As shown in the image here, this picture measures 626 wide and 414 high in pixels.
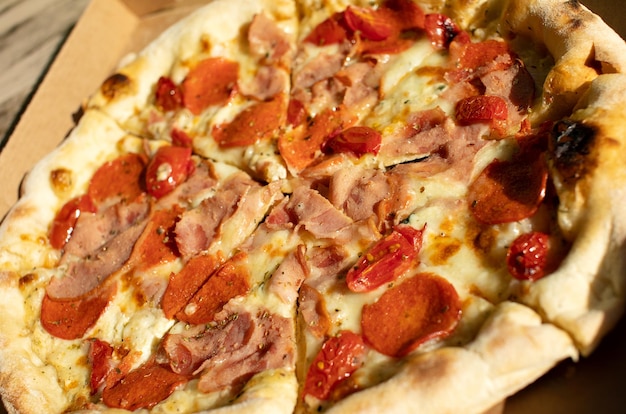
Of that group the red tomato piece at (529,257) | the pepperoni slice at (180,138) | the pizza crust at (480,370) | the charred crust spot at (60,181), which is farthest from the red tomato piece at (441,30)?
the charred crust spot at (60,181)

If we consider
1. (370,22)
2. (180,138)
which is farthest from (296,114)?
(180,138)

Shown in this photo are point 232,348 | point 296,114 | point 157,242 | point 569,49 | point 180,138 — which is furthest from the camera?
point 180,138

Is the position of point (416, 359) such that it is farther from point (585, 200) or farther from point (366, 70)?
point (366, 70)

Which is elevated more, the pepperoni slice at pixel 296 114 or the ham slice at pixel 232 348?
the pepperoni slice at pixel 296 114

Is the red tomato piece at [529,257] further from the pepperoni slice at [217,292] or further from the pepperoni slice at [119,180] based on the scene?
the pepperoni slice at [119,180]

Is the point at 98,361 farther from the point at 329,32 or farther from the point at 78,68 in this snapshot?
the point at 78,68

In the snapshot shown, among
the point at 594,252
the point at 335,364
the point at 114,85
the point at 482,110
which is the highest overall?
the point at 114,85

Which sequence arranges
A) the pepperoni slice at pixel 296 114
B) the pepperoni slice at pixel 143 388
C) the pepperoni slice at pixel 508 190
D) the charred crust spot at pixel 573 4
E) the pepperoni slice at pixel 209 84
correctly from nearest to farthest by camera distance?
the pepperoni slice at pixel 508 190, the pepperoni slice at pixel 143 388, the charred crust spot at pixel 573 4, the pepperoni slice at pixel 296 114, the pepperoni slice at pixel 209 84
